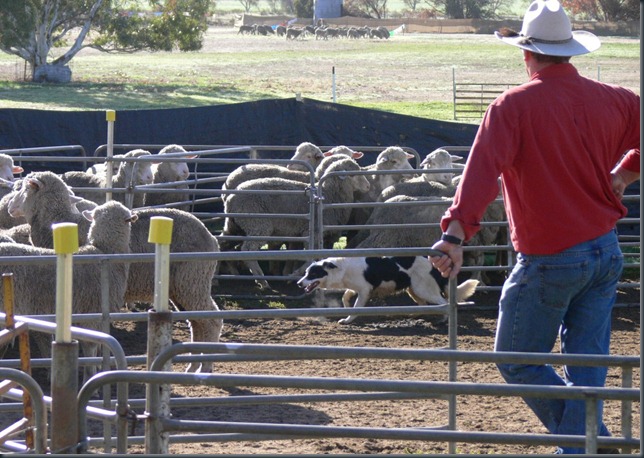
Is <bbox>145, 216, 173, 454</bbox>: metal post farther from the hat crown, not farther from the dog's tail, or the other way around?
the dog's tail

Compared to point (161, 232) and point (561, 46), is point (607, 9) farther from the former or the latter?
point (161, 232)

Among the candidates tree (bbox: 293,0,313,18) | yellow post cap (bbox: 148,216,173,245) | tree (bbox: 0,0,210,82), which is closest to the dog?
yellow post cap (bbox: 148,216,173,245)

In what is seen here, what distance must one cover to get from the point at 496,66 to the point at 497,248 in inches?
1458

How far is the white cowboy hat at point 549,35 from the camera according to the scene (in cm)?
405

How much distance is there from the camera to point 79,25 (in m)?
40.1

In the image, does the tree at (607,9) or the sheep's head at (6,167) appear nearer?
the sheep's head at (6,167)

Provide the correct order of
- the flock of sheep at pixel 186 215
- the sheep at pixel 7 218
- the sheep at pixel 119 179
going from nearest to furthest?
1. the flock of sheep at pixel 186 215
2. the sheep at pixel 7 218
3. the sheep at pixel 119 179

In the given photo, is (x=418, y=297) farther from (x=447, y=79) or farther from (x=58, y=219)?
(x=447, y=79)

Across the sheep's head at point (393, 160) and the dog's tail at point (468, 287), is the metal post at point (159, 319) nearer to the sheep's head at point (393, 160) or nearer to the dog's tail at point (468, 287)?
the dog's tail at point (468, 287)

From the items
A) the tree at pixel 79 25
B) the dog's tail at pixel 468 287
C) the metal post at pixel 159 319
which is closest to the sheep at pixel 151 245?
the dog's tail at pixel 468 287

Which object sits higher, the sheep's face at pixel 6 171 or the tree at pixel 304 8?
the tree at pixel 304 8

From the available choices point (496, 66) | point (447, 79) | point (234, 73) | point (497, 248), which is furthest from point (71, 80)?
point (497, 248)

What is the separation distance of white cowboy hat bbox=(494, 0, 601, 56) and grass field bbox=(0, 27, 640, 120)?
24832 mm

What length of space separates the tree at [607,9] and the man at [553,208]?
65521mm
